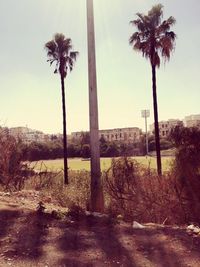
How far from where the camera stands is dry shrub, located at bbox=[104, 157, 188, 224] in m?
9.15

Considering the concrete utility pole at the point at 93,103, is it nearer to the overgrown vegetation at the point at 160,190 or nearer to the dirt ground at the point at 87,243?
the overgrown vegetation at the point at 160,190

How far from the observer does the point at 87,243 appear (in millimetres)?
5660

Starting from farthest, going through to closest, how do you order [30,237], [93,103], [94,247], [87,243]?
[93,103] → [30,237] → [87,243] → [94,247]

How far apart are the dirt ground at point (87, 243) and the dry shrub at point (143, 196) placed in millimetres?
2229

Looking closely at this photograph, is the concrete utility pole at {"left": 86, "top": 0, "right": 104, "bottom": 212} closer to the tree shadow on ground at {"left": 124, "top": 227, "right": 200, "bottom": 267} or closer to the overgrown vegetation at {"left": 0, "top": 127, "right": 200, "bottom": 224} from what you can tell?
the overgrown vegetation at {"left": 0, "top": 127, "right": 200, "bottom": 224}

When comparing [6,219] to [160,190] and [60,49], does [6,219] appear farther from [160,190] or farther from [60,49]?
[60,49]

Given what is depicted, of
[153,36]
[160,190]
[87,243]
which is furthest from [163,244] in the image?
[153,36]

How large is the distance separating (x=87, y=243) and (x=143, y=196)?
4.43 meters

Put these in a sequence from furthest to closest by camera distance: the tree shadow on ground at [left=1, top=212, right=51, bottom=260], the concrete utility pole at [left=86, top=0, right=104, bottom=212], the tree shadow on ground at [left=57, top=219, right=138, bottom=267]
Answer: the concrete utility pole at [left=86, top=0, right=104, bottom=212] → the tree shadow on ground at [left=1, top=212, right=51, bottom=260] → the tree shadow on ground at [left=57, top=219, right=138, bottom=267]

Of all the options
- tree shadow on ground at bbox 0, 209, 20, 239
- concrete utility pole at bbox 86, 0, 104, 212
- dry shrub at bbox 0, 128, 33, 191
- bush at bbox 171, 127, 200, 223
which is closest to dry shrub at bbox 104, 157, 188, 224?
bush at bbox 171, 127, 200, 223

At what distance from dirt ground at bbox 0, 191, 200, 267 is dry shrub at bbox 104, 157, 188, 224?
7.31 feet

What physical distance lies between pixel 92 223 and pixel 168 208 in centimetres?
311

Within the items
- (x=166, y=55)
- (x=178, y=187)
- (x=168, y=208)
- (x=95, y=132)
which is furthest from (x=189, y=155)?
(x=166, y=55)

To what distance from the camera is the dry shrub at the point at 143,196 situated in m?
9.15
